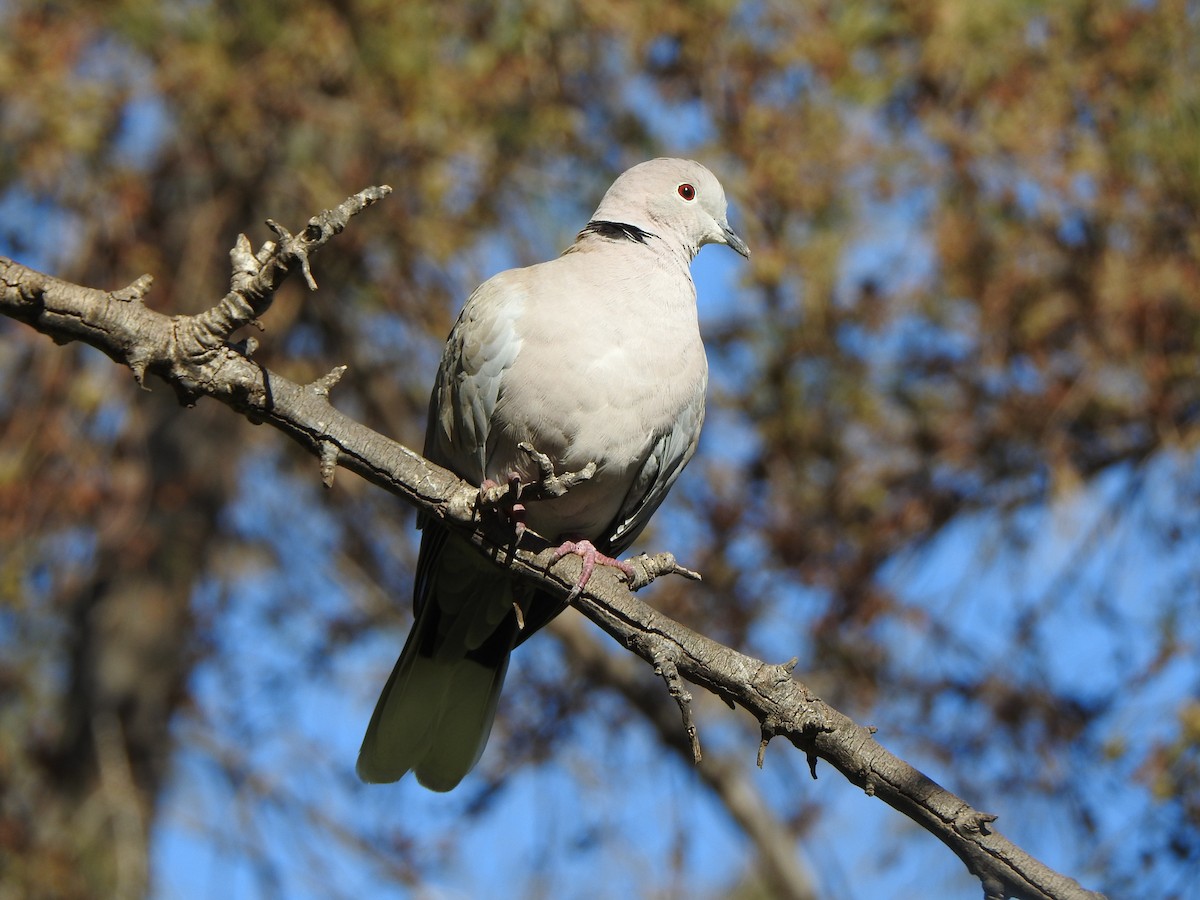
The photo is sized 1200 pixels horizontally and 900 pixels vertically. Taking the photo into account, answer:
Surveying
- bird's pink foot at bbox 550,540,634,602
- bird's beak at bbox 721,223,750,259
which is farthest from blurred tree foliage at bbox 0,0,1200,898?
bird's pink foot at bbox 550,540,634,602

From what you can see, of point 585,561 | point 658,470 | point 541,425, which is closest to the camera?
point 585,561

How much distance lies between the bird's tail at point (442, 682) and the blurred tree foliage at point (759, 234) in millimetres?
1633

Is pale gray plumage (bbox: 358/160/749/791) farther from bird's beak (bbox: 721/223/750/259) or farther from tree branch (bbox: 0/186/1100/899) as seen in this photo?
tree branch (bbox: 0/186/1100/899)

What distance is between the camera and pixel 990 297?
4574mm

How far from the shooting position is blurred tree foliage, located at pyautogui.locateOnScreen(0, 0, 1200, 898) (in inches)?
177

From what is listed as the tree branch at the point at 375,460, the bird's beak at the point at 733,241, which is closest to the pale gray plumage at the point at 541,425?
the bird's beak at the point at 733,241

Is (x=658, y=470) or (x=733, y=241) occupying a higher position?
(x=733, y=241)

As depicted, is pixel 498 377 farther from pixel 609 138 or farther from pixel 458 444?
pixel 609 138

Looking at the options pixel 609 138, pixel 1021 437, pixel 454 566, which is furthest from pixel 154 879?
pixel 1021 437

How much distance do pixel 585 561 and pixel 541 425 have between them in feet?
1.48

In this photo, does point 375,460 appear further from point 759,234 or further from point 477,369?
point 759,234

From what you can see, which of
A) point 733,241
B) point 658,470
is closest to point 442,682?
point 658,470

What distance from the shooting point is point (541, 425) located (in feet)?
9.88

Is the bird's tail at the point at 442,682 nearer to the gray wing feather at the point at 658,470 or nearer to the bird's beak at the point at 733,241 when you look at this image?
the gray wing feather at the point at 658,470
